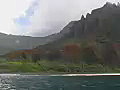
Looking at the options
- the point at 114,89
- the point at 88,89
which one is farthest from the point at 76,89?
the point at 114,89

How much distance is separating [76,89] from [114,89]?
48.6 feet

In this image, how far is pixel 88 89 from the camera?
108250mm

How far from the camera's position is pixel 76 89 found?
109m

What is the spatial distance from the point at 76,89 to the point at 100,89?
31.0ft

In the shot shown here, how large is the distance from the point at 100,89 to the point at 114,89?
5414 millimetres

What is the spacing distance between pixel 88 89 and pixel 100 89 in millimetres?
4690

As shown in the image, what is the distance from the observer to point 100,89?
10781cm

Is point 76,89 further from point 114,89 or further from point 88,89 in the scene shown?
point 114,89

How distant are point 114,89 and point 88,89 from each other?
1006 cm

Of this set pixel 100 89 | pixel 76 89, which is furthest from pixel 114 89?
pixel 76 89

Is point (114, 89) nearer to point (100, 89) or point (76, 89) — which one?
point (100, 89)

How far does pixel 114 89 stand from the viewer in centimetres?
10638
